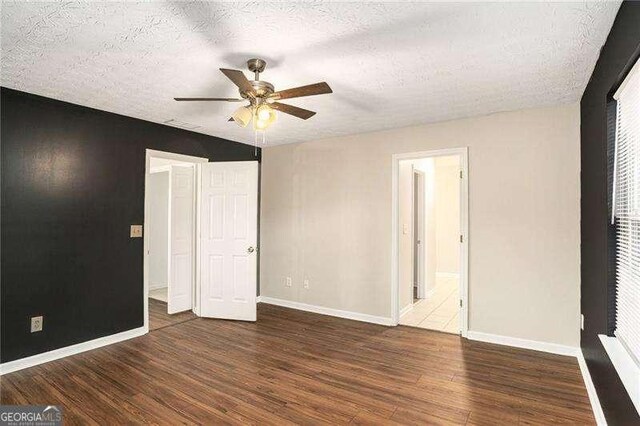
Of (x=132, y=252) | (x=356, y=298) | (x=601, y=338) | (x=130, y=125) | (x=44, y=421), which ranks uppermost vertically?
(x=130, y=125)

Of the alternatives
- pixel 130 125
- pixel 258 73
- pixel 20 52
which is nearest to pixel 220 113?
pixel 130 125

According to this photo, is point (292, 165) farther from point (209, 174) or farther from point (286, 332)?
point (286, 332)

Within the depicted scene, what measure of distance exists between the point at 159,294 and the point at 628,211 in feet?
20.4

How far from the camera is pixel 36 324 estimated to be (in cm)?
314

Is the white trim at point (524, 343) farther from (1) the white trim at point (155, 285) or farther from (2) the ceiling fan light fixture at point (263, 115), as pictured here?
(1) the white trim at point (155, 285)

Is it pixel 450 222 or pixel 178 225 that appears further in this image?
pixel 450 222

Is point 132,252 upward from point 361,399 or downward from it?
upward

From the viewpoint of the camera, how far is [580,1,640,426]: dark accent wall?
172cm

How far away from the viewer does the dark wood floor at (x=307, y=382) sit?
2.35 meters

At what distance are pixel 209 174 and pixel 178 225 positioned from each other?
100 centimetres

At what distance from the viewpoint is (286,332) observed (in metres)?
4.03

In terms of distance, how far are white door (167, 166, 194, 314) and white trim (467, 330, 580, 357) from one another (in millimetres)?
3756
